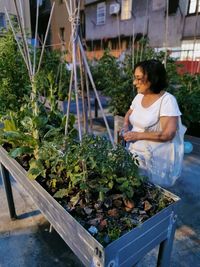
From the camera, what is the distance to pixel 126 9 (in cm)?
999

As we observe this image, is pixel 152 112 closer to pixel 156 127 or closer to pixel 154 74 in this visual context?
pixel 156 127

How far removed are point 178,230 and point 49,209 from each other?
1207 mm

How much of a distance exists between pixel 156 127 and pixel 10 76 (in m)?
1.74

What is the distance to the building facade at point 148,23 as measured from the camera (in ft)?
25.5

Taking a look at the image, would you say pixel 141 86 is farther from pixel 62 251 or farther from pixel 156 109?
pixel 62 251

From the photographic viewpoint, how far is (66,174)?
3.77 ft

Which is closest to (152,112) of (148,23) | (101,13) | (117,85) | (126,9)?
(117,85)

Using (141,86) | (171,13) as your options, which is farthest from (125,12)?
(141,86)

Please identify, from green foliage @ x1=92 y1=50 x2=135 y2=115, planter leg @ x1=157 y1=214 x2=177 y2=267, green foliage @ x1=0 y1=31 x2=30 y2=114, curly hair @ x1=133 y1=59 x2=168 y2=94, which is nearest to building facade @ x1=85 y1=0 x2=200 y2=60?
green foliage @ x1=92 y1=50 x2=135 y2=115

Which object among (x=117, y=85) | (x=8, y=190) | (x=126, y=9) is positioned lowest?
(x=8, y=190)

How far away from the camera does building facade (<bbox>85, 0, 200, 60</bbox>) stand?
7781mm

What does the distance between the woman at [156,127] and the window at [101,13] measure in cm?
1113

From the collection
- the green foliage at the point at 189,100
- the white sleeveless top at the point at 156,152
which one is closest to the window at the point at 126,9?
the green foliage at the point at 189,100

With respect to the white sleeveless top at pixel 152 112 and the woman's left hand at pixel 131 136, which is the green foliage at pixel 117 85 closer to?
the white sleeveless top at pixel 152 112
